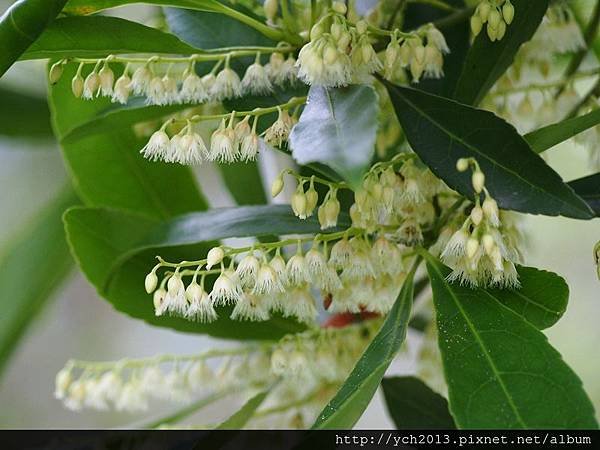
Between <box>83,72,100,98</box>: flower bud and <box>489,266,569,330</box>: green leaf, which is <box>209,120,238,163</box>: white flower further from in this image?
<box>489,266,569,330</box>: green leaf

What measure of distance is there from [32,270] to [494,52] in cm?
80

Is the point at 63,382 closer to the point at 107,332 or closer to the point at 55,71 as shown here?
the point at 55,71

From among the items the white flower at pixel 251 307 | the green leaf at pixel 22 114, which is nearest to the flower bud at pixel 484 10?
Result: the white flower at pixel 251 307

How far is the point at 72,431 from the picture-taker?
0.96 meters

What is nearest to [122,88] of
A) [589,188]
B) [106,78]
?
[106,78]

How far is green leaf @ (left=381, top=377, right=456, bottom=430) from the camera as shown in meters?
0.94

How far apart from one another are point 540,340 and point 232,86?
345 millimetres

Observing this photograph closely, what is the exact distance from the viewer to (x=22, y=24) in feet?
2.07

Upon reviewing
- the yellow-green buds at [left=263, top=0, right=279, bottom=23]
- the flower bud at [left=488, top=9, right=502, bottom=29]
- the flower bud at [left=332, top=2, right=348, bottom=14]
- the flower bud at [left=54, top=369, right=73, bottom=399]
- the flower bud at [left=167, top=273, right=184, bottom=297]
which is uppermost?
the flower bud at [left=488, top=9, right=502, bottom=29]

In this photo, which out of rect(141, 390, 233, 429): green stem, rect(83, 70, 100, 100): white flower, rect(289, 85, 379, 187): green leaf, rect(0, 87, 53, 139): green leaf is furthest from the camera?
rect(0, 87, 53, 139): green leaf

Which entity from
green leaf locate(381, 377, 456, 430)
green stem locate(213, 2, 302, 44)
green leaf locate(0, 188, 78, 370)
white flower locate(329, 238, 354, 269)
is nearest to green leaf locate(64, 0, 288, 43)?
green stem locate(213, 2, 302, 44)

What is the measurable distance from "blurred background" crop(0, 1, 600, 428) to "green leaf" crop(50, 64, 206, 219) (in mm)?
832

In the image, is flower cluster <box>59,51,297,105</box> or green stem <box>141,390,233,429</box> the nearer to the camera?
flower cluster <box>59,51,297,105</box>

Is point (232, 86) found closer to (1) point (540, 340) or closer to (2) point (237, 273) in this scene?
A: (2) point (237, 273)
